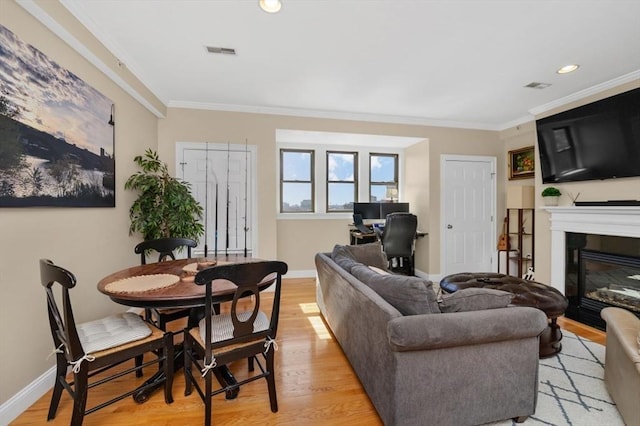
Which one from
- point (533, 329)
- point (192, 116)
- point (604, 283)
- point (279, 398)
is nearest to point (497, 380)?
point (533, 329)

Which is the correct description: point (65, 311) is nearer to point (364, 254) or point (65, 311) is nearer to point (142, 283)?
point (142, 283)

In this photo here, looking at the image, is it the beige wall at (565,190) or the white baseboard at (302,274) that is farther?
the white baseboard at (302,274)

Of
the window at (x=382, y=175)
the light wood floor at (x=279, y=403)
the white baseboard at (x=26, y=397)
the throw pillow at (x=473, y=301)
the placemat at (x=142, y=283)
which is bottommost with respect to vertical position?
the light wood floor at (x=279, y=403)

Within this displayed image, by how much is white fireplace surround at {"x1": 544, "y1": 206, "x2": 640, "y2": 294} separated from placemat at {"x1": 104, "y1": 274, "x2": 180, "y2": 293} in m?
4.03

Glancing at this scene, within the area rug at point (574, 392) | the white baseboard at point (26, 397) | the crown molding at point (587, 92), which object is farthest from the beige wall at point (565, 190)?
the white baseboard at point (26, 397)

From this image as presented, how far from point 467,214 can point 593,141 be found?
189 cm

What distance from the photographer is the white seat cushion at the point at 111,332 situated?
1493 mm

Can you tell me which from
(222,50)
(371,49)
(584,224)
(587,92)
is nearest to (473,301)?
(371,49)

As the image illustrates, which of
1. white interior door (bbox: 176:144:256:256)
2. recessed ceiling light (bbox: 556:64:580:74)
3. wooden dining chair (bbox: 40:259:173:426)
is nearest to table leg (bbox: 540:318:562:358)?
recessed ceiling light (bbox: 556:64:580:74)

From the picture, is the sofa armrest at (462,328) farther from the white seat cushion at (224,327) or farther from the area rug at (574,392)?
the white seat cushion at (224,327)

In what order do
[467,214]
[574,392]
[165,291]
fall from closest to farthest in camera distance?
1. [165,291]
2. [574,392]
3. [467,214]

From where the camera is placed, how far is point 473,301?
1.51 metres

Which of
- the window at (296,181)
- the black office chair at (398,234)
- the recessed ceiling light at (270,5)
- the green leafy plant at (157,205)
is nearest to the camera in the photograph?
the recessed ceiling light at (270,5)

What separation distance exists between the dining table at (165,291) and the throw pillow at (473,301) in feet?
3.43
